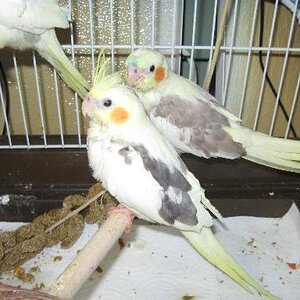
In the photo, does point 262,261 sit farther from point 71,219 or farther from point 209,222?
point 71,219

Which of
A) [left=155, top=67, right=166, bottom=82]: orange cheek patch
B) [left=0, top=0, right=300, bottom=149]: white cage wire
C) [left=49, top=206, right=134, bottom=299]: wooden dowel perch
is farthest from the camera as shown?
[left=0, top=0, right=300, bottom=149]: white cage wire

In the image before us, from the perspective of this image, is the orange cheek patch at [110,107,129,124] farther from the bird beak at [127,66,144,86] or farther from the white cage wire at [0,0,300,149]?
the white cage wire at [0,0,300,149]

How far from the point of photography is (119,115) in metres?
0.82

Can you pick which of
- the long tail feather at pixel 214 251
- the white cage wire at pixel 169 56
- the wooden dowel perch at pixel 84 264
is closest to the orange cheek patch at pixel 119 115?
the wooden dowel perch at pixel 84 264

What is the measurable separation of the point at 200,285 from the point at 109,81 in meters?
0.63

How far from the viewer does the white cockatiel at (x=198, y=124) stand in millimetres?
1063

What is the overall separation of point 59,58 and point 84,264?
502mm

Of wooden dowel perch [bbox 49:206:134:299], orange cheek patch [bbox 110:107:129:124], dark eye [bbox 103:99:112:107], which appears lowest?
wooden dowel perch [bbox 49:206:134:299]

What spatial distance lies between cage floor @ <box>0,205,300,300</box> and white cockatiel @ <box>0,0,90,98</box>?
1.60 ft

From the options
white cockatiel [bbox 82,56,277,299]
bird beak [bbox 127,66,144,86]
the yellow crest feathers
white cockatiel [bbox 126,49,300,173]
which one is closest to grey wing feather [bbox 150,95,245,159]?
white cockatiel [bbox 126,49,300,173]

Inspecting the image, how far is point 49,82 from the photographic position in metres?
1.48

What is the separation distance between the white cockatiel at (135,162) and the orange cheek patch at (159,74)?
23 centimetres

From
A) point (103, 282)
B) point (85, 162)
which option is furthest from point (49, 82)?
point (103, 282)

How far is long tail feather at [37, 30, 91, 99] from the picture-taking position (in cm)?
97
